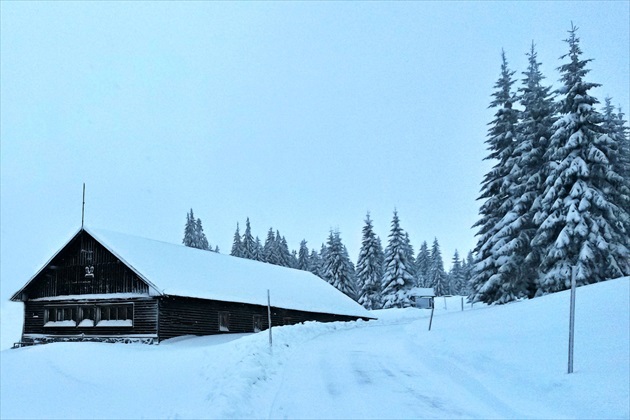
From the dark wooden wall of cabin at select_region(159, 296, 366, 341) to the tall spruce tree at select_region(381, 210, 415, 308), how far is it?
28404 millimetres

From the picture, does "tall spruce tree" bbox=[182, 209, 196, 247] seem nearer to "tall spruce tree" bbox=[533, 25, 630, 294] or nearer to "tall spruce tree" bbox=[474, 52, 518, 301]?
"tall spruce tree" bbox=[474, 52, 518, 301]

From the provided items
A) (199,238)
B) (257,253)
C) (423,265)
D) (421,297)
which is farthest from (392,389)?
(423,265)

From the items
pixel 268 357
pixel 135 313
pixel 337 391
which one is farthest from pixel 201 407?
pixel 135 313

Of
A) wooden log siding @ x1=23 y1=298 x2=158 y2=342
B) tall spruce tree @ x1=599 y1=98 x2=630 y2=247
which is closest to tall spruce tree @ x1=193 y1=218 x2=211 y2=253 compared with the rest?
wooden log siding @ x1=23 y1=298 x2=158 y2=342

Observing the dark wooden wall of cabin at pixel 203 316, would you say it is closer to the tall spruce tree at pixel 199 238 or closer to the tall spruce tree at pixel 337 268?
the tall spruce tree at pixel 337 268

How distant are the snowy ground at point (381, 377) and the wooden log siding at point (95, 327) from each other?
6.10 metres

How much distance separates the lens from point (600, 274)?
89.2ft

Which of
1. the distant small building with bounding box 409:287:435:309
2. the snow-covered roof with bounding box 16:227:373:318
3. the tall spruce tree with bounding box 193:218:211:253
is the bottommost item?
the distant small building with bounding box 409:287:435:309

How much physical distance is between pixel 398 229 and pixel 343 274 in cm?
914

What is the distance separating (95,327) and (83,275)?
3144 mm

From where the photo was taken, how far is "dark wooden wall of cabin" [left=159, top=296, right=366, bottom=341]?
2731cm

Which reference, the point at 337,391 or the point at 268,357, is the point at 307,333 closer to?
the point at 268,357

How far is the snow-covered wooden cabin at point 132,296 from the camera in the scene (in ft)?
89.5

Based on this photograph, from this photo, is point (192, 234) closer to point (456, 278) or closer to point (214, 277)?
point (214, 277)
